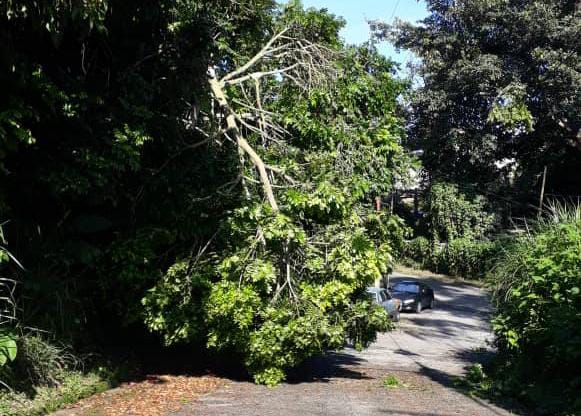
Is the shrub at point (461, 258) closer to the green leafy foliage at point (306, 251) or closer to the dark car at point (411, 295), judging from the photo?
the dark car at point (411, 295)

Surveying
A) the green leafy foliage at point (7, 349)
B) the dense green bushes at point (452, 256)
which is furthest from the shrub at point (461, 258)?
the green leafy foliage at point (7, 349)

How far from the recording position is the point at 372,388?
1193cm

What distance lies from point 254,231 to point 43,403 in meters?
4.42

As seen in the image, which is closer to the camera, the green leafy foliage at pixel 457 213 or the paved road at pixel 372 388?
the paved road at pixel 372 388

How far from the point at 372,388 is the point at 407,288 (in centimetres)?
2038

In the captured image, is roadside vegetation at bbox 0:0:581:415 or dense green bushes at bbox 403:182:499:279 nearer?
roadside vegetation at bbox 0:0:581:415

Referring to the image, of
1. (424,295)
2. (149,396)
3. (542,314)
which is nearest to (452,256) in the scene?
(424,295)

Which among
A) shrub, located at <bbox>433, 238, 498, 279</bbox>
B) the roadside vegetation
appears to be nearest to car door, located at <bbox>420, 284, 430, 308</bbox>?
shrub, located at <bbox>433, 238, 498, 279</bbox>

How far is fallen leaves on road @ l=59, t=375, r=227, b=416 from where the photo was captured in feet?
28.7

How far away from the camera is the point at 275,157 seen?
43.1ft

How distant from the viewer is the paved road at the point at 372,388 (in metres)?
9.53

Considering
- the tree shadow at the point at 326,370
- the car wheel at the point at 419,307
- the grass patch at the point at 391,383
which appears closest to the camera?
the grass patch at the point at 391,383

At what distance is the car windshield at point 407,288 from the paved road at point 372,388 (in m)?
8.18

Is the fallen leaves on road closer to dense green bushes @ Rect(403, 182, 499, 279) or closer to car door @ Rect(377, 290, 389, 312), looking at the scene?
car door @ Rect(377, 290, 389, 312)
